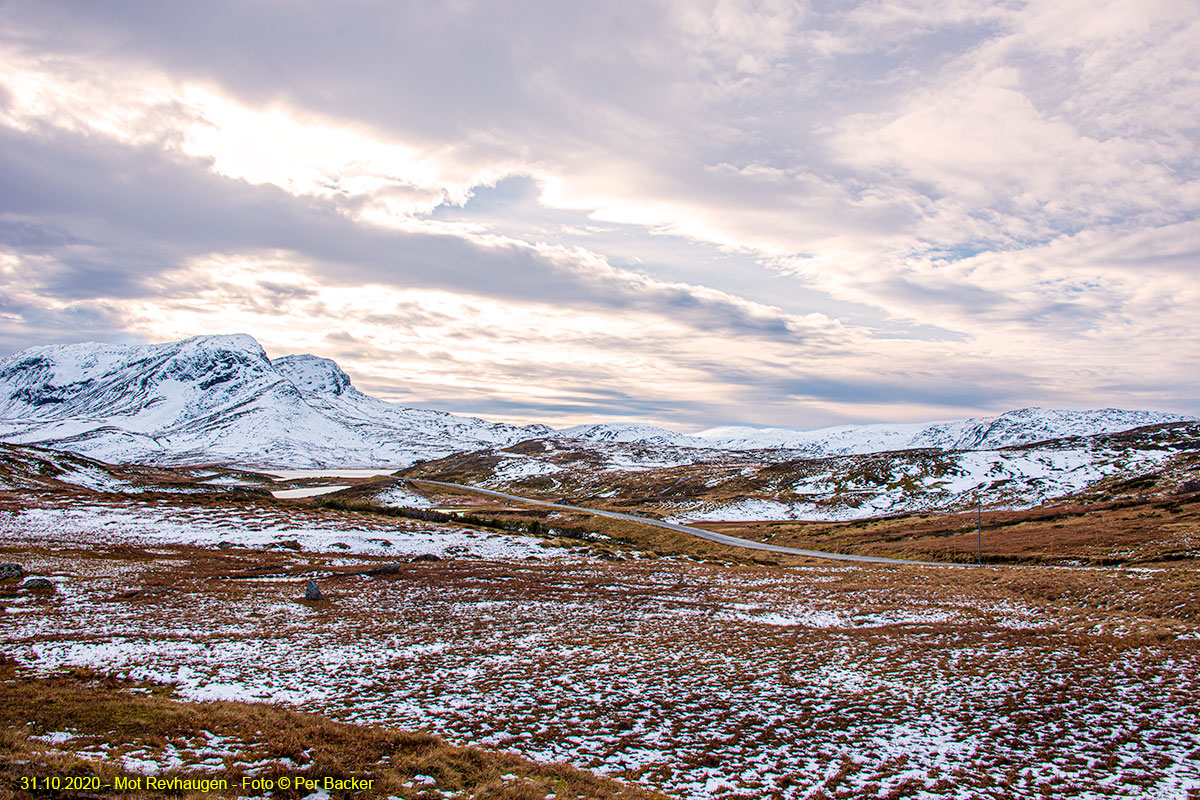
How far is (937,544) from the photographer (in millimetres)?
81812

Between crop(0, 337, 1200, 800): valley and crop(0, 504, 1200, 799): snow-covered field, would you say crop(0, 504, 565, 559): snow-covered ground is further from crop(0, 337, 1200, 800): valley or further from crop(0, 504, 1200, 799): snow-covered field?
crop(0, 504, 1200, 799): snow-covered field

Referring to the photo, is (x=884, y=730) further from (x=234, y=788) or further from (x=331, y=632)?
(x=331, y=632)

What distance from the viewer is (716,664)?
→ 26.0m

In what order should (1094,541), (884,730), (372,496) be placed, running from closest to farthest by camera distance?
1. (884,730)
2. (1094,541)
3. (372,496)

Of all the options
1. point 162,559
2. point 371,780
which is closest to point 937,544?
point 371,780

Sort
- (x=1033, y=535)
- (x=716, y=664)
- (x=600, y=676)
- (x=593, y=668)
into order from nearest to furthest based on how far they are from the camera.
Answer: (x=600, y=676) < (x=593, y=668) < (x=716, y=664) < (x=1033, y=535)

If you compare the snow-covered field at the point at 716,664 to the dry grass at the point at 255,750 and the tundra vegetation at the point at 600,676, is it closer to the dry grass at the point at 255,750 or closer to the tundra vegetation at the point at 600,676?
the tundra vegetation at the point at 600,676

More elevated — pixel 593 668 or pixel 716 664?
pixel 593 668

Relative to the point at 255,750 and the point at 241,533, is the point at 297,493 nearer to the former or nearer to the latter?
the point at 241,533

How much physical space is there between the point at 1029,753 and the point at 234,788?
21467 mm

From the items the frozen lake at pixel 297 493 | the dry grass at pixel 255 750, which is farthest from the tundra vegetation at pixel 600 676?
the frozen lake at pixel 297 493

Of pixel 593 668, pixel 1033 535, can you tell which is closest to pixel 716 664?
pixel 593 668

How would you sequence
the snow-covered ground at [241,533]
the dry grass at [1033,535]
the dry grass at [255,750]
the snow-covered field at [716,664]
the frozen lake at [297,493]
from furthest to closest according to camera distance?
1. the frozen lake at [297,493]
2. the snow-covered ground at [241,533]
3. the dry grass at [1033,535]
4. the snow-covered field at [716,664]
5. the dry grass at [255,750]

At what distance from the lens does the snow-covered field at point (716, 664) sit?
16.1 meters
